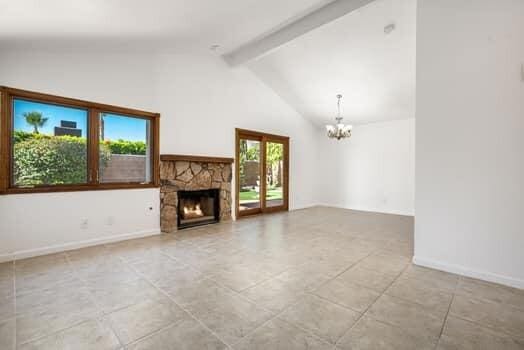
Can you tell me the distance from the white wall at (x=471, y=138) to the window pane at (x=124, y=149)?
14.5 feet

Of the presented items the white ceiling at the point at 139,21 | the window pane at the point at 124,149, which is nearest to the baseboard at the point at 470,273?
the white ceiling at the point at 139,21

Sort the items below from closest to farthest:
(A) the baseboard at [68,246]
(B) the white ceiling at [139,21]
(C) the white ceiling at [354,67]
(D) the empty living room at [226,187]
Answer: (D) the empty living room at [226,187] → (B) the white ceiling at [139,21] → (A) the baseboard at [68,246] → (C) the white ceiling at [354,67]

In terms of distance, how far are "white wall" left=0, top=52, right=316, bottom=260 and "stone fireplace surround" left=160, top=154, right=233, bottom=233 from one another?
20cm

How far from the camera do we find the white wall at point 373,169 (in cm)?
668

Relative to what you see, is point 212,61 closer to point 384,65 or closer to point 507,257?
point 384,65

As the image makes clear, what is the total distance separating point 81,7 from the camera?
8.09ft

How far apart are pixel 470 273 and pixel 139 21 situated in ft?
16.4

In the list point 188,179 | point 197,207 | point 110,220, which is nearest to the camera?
point 110,220

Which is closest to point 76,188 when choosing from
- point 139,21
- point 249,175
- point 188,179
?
point 188,179

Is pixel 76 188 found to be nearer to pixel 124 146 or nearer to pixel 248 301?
pixel 124 146

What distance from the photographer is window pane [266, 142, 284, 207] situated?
6.83 m

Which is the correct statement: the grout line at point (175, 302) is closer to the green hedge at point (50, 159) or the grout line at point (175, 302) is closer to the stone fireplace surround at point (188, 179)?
the stone fireplace surround at point (188, 179)

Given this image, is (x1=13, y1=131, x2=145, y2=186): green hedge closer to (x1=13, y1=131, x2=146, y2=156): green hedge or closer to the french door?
(x1=13, y1=131, x2=146, y2=156): green hedge

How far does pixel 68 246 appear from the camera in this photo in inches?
139
